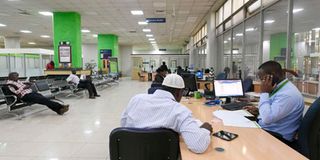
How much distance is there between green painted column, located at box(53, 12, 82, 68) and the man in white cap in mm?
9063

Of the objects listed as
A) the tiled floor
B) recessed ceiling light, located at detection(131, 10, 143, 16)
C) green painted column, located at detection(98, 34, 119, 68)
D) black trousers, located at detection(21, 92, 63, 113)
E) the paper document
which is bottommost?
the tiled floor

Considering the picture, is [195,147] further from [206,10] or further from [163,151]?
[206,10]

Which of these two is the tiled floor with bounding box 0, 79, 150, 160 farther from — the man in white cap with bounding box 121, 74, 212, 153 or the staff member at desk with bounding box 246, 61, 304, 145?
the staff member at desk with bounding box 246, 61, 304, 145

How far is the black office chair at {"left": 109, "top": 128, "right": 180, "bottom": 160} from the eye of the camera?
1.48m

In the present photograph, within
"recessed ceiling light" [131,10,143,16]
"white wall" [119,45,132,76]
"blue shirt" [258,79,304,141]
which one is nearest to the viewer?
"blue shirt" [258,79,304,141]

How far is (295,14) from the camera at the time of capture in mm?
3760

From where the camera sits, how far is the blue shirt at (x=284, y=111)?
197cm

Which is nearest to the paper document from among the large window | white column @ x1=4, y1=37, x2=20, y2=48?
the large window

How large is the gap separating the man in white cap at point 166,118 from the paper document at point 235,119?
70 cm

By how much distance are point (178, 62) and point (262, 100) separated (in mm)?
20680

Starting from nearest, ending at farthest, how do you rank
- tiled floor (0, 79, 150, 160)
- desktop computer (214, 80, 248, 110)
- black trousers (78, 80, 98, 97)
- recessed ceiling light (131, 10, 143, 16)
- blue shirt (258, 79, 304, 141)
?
blue shirt (258, 79, 304, 141), tiled floor (0, 79, 150, 160), desktop computer (214, 80, 248, 110), black trousers (78, 80, 98, 97), recessed ceiling light (131, 10, 143, 16)

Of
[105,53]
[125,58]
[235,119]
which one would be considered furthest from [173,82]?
[125,58]

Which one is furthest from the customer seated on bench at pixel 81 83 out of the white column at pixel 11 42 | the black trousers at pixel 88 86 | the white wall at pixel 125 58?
the white wall at pixel 125 58

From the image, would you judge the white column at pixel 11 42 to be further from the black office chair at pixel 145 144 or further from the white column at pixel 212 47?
the black office chair at pixel 145 144
